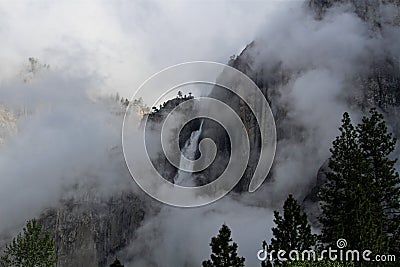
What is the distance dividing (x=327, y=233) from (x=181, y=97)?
106 metres

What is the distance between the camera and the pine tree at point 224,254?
44125 mm

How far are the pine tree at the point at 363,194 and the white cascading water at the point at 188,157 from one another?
71.7 meters

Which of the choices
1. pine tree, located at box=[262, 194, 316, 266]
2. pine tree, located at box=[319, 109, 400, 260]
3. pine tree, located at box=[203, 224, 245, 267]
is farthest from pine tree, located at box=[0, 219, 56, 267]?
pine tree, located at box=[319, 109, 400, 260]

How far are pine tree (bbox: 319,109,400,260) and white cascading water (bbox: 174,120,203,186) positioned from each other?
7173cm

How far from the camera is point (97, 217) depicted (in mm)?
162750

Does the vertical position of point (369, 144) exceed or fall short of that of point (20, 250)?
it exceeds it

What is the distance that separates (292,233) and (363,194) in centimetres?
671

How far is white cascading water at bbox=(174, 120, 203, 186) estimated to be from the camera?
120 m

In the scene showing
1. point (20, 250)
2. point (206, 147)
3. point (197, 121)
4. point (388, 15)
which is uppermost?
point (388, 15)

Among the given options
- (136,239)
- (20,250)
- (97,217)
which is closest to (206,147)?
(136,239)

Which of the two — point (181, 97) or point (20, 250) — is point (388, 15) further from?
point (20, 250)

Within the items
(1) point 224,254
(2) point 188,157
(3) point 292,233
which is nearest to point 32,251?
(1) point 224,254

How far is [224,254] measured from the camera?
1753 inches

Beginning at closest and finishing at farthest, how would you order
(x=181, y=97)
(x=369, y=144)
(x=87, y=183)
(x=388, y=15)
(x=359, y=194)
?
(x=359, y=194)
(x=369, y=144)
(x=388, y=15)
(x=181, y=97)
(x=87, y=183)
